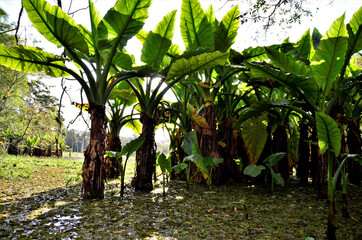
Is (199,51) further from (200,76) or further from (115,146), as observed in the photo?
(115,146)

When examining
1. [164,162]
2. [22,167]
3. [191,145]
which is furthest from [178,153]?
[22,167]

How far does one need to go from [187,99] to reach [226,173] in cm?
145

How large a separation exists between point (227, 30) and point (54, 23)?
85.5 inches

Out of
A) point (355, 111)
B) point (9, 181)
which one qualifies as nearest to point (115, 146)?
point (9, 181)

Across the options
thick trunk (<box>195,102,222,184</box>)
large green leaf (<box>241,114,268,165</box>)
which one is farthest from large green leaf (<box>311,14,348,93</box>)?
thick trunk (<box>195,102,222,184</box>)

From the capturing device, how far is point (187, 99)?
3.59 meters

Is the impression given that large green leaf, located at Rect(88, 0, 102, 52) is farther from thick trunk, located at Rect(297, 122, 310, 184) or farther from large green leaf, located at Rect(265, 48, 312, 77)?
thick trunk, located at Rect(297, 122, 310, 184)

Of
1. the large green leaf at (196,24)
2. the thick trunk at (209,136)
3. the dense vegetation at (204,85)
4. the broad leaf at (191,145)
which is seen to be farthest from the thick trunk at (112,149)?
the large green leaf at (196,24)

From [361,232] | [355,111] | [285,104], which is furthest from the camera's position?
[355,111]

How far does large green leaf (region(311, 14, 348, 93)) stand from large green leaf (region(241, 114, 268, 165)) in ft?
3.57

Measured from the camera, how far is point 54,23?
191cm

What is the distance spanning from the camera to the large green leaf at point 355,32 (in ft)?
6.52

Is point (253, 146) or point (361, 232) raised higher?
point (253, 146)

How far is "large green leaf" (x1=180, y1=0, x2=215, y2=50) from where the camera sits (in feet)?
9.01
